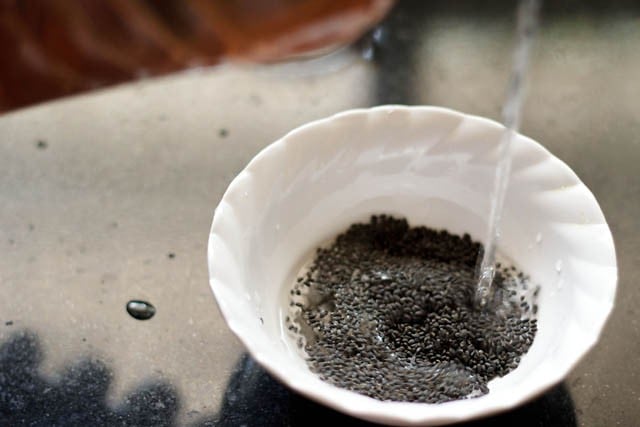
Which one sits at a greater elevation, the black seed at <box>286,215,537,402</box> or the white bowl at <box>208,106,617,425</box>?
the white bowl at <box>208,106,617,425</box>

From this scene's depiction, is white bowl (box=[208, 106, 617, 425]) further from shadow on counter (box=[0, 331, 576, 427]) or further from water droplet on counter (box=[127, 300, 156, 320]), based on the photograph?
water droplet on counter (box=[127, 300, 156, 320])

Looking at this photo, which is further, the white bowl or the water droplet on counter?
the water droplet on counter

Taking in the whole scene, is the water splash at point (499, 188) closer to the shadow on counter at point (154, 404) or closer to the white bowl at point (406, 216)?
the white bowl at point (406, 216)

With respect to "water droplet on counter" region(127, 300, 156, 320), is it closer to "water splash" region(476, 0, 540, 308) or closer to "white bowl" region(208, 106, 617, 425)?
"white bowl" region(208, 106, 617, 425)

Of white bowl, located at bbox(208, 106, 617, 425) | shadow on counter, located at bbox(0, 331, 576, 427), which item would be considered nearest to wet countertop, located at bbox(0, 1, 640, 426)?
shadow on counter, located at bbox(0, 331, 576, 427)

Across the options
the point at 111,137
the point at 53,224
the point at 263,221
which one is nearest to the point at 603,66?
the point at 263,221

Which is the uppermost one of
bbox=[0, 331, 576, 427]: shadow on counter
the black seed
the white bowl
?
the white bowl
